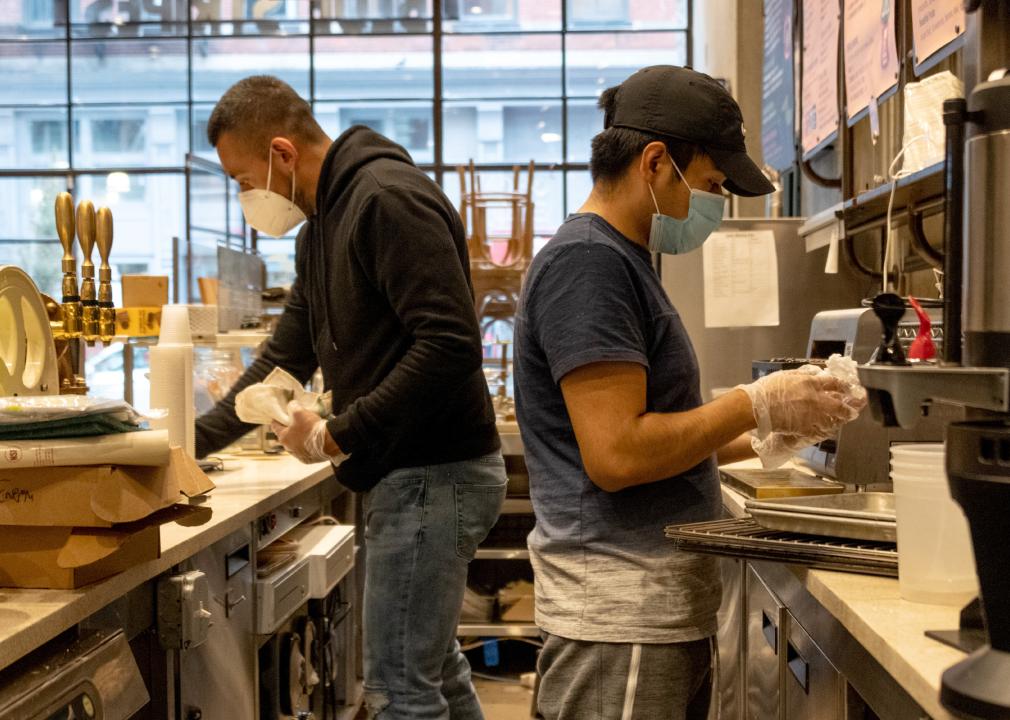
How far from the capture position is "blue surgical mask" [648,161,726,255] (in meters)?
1.60

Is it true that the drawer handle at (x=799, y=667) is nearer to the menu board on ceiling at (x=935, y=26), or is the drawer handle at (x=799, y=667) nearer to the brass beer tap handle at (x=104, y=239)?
the menu board on ceiling at (x=935, y=26)

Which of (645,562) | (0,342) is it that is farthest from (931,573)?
(0,342)

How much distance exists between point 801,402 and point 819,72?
210 centimetres

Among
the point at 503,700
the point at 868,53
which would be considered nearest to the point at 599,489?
the point at 868,53

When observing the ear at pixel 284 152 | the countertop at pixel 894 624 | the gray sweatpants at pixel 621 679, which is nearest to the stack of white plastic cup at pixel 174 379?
the ear at pixel 284 152

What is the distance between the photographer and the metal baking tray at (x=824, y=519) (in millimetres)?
1393

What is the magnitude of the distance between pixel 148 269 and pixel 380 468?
7.29 m

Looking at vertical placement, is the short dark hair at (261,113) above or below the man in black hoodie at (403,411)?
above

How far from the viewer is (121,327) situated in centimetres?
297

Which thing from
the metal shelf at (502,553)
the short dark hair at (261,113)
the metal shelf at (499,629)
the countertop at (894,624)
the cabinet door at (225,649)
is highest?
the short dark hair at (261,113)

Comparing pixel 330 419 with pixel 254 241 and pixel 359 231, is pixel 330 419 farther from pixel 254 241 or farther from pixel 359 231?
pixel 254 241

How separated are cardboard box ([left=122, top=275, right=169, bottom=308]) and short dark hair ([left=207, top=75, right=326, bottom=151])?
3.31 feet

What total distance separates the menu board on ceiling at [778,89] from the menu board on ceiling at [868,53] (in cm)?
132

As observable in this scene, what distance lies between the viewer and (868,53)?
2.71 m
